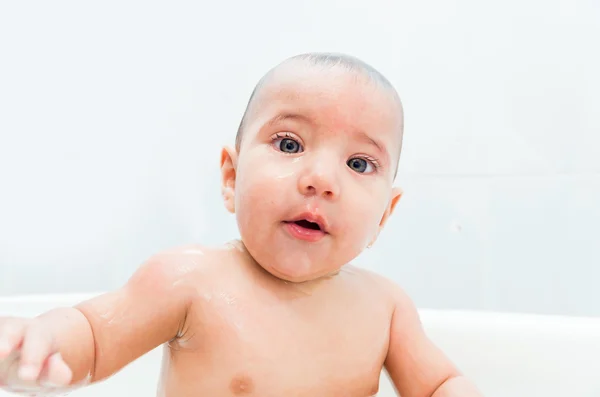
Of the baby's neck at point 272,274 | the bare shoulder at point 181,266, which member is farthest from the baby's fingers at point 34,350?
the baby's neck at point 272,274

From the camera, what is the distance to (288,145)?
2.38 ft

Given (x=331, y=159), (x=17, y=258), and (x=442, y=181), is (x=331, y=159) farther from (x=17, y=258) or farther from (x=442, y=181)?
(x=17, y=258)

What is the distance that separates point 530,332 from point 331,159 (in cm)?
57

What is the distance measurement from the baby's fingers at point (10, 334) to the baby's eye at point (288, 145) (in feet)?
1.05

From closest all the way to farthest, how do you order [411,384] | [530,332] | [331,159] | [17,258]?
1. [331,159]
2. [411,384]
3. [530,332]
4. [17,258]

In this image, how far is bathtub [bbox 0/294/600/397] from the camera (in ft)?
3.39

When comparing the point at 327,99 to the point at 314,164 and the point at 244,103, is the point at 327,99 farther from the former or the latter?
the point at 244,103

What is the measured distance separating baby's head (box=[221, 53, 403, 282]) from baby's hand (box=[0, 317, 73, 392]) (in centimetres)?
25

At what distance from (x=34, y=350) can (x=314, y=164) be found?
33 cm

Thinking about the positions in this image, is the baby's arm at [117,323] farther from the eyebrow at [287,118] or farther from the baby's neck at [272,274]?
the eyebrow at [287,118]

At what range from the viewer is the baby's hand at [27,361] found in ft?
1.69

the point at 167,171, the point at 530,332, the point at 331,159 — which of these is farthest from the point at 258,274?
the point at 167,171

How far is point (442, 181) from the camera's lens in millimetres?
1503

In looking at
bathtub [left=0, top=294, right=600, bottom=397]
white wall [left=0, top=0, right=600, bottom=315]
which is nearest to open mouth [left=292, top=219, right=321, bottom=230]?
bathtub [left=0, top=294, right=600, bottom=397]
